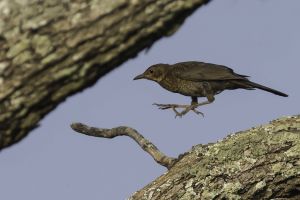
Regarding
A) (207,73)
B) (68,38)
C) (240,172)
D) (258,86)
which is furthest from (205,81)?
(68,38)

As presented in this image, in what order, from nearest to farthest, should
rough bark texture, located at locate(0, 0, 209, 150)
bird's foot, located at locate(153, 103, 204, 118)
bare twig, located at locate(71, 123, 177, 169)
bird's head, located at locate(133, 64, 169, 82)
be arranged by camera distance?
1. rough bark texture, located at locate(0, 0, 209, 150)
2. bare twig, located at locate(71, 123, 177, 169)
3. bird's foot, located at locate(153, 103, 204, 118)
4. bird's head, located at locate(133, 64, 169, 82)

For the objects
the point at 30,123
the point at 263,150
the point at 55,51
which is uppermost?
the point at 263,150

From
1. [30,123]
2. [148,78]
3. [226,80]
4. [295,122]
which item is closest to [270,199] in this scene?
[295,122]

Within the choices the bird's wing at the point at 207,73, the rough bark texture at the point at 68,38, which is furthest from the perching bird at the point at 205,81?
the rough bark texture at the point at 68,38

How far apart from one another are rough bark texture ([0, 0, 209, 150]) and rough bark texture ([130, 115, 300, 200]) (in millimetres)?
2459

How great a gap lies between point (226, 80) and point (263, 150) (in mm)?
4286

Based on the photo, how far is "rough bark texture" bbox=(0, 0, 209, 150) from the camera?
2.61 m

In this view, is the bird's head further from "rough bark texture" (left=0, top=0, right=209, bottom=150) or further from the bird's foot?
"rough bark texture" (left=0, top=0, right=209, bottom=150)

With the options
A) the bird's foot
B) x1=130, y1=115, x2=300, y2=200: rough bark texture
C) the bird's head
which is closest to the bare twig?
x1=130, y1=115, x2=300, y2=200: rough bark texture

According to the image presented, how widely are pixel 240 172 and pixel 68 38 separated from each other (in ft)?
8.79

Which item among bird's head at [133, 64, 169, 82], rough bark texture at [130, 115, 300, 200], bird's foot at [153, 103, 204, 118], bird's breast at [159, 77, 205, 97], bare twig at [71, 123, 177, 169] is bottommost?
rough bark texture at [130, 115, 300, 200]

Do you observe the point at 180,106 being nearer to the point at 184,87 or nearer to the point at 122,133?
the point at 184,87

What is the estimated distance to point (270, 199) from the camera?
5066 millimetres

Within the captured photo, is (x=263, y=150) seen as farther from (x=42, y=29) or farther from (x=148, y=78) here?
(x=148, y=78)
